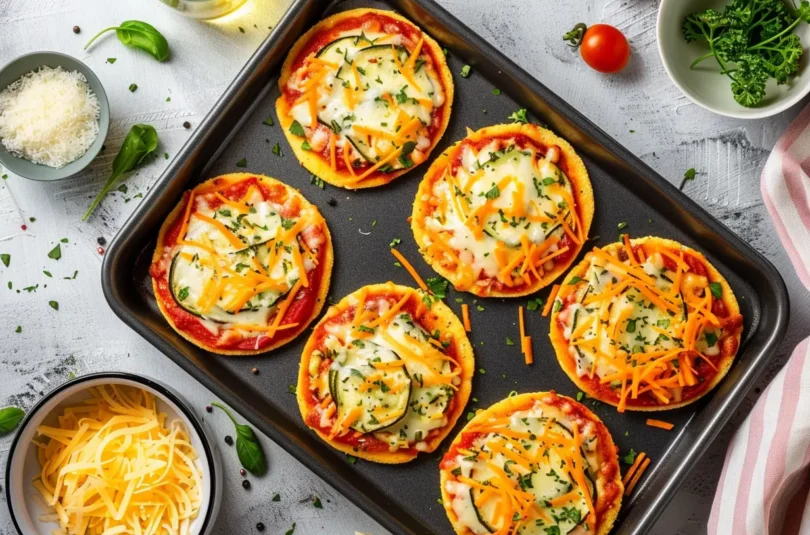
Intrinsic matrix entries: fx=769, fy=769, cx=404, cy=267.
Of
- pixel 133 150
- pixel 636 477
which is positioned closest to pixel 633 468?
pixel 636 477

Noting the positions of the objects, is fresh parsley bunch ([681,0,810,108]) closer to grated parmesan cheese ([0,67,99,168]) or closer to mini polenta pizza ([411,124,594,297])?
mini polenta pizza ([411,124,594,297])

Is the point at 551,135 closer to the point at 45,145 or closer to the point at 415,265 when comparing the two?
the point at 415,265

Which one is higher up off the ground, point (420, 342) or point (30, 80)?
point (30, 80)

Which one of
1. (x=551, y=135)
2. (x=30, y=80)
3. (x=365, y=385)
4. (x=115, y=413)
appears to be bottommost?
(x=115, y=413)

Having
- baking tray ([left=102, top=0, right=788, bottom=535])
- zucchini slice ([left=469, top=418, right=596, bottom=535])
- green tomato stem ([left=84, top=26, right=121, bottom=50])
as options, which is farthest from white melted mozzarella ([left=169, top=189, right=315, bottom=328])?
zucchini slice ([left=469, top=418, right=596, bottom=535])

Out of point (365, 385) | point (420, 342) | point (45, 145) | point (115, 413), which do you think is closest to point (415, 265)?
point (420, 342)

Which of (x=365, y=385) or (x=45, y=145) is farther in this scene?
(x=45, y=145)

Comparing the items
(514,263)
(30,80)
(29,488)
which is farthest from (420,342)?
(30,80)
